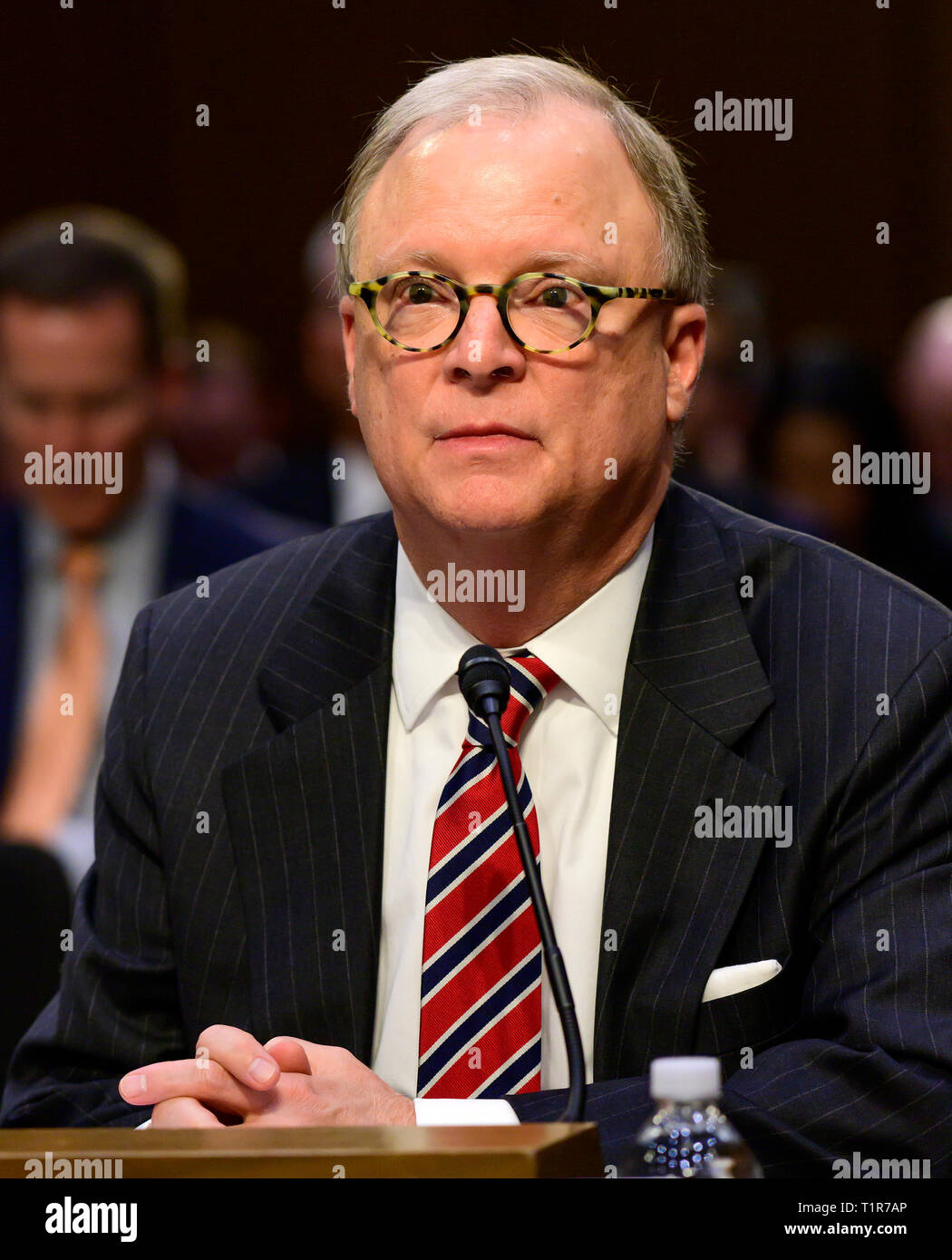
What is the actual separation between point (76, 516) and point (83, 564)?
0.42ft

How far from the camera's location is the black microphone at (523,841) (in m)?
1.26

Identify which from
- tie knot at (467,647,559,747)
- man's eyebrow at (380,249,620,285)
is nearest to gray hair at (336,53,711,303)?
man's eyebrow at (380,249,620,285)

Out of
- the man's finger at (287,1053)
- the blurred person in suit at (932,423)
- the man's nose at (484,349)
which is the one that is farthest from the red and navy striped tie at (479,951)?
the blurred person in suit at (932,423)

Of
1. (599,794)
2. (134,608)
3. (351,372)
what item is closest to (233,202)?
(134,608)

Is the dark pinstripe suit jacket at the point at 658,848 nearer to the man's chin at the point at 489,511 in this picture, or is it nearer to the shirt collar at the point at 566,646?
the shirt collar at the point at 566,646

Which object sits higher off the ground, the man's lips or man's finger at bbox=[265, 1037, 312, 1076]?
the man's lips

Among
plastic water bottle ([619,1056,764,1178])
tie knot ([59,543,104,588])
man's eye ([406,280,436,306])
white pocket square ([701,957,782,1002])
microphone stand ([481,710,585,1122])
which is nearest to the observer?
plastic water bottle ([619,1056,764,1178])

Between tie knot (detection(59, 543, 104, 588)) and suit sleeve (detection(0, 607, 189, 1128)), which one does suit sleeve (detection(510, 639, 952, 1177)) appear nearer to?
suit sleeve (detection(0, 607, 189, 1128))

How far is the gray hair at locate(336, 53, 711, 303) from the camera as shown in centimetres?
181

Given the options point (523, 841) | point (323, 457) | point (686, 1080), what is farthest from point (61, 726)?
point (686, 1080)

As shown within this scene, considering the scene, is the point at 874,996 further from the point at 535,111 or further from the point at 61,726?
the point at 61,726

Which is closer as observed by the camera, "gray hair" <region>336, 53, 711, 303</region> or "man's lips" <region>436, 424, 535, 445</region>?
"man's lips" <region>436, 424, 535, 445</region>

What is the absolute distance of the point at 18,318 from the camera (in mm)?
3482

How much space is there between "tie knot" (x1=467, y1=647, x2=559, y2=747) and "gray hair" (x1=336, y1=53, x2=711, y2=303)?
44 cm
